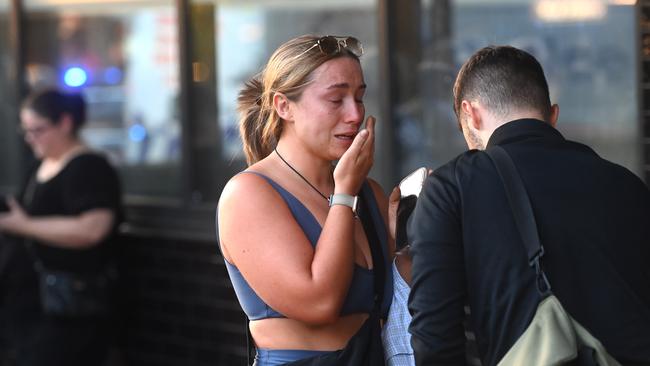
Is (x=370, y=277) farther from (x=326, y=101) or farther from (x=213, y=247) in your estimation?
(x=213, y=247)

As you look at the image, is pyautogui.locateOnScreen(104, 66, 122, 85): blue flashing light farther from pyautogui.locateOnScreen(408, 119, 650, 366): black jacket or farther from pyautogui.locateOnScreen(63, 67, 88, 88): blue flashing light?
pyautogui.locateOnScreen(408, 119, 650, 366): black jacket

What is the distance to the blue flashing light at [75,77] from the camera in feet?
24.6

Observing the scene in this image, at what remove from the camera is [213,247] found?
6.46 metres

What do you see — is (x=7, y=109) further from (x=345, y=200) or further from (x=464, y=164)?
(x=464, y=164)

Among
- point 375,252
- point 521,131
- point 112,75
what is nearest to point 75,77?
point 112,75

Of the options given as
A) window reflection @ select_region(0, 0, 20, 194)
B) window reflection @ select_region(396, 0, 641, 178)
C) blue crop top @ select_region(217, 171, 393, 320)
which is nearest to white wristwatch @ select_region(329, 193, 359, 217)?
blue crop top @ select_region(217, 171, 393, 320)

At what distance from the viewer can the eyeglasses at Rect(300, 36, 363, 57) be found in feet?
10.1

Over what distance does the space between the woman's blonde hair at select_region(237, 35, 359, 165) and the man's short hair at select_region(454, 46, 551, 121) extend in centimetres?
42

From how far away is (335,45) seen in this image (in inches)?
122

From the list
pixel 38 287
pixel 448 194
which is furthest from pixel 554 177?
pixel 38 287

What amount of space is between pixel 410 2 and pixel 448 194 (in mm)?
2966

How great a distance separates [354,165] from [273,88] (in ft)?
1.12

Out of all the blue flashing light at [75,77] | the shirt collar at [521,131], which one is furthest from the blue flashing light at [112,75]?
the shirt collar at [521,131]

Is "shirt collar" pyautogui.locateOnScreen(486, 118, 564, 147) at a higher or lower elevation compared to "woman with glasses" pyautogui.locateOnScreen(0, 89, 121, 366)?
higher
